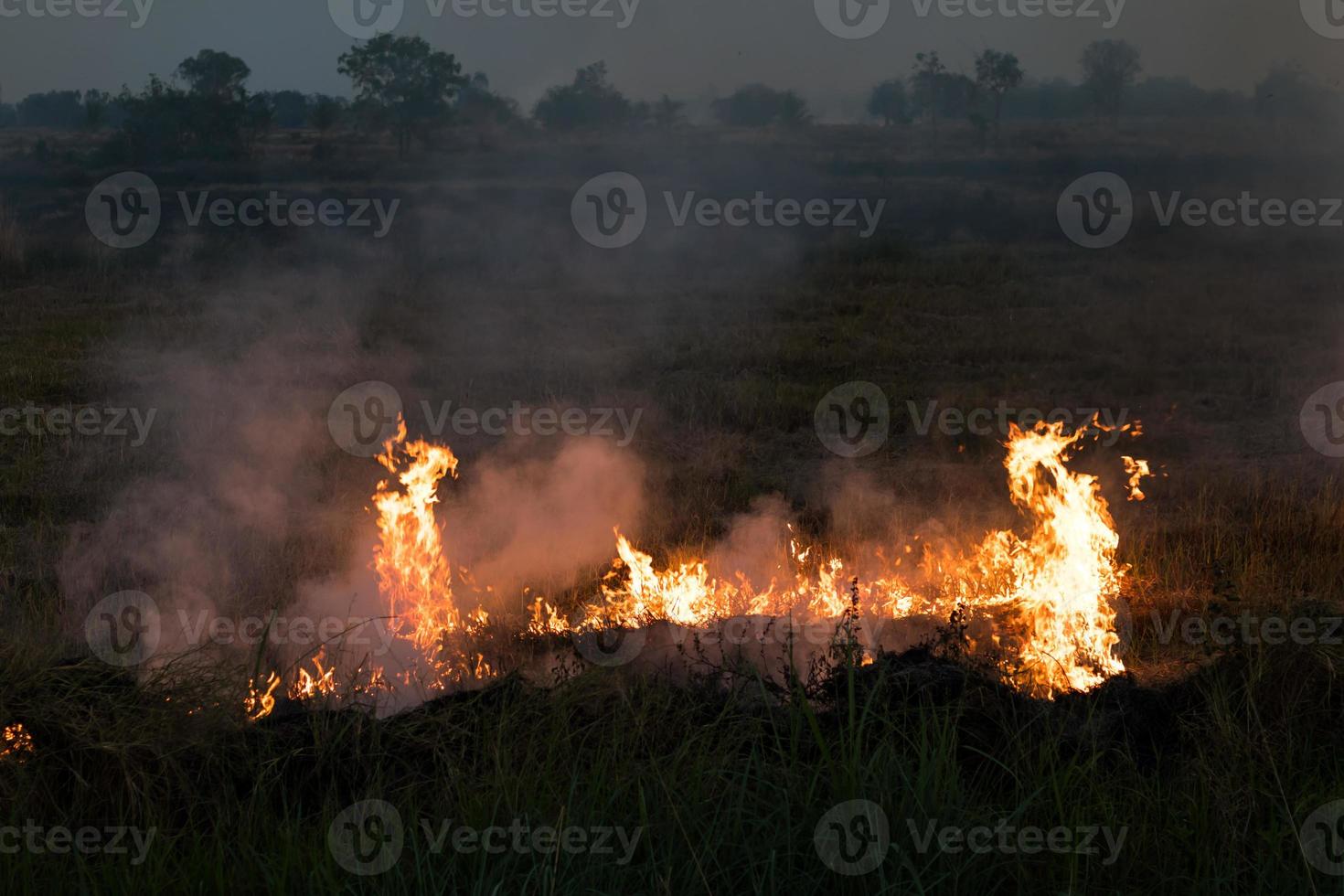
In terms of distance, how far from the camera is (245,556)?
6.87m

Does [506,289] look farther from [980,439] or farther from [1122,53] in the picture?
[1122,53]

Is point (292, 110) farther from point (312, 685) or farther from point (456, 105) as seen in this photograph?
point (312, 685)

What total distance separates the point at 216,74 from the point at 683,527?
24.2 meters

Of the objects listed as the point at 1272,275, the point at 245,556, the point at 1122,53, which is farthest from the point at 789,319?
the point at 1122,53

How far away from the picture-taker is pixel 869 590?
593cm

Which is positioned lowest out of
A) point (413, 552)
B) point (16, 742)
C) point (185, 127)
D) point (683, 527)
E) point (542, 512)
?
point (16, 742)

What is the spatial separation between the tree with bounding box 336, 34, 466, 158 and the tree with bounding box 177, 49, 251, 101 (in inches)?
114

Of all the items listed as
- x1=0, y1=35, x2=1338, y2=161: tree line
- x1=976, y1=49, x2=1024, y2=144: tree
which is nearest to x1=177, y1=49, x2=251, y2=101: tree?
x1=0, y1=35, x2=1338, y2=161: tree line

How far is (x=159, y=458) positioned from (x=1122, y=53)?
29.1 metres

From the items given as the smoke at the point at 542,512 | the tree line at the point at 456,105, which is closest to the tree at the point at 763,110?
the tree line at the point at 456,105

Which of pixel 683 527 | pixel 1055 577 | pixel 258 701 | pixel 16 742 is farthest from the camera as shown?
pixel 683 527

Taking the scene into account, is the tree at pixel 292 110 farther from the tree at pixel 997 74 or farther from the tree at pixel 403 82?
the tree at pixel 997 74

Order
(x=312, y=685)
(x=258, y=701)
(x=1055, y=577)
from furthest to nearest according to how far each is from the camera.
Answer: (x=1055, y=577) < (x=312, y=685) < (x=258, y=701)

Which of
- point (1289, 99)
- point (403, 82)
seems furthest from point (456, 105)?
point (1289, 99)
